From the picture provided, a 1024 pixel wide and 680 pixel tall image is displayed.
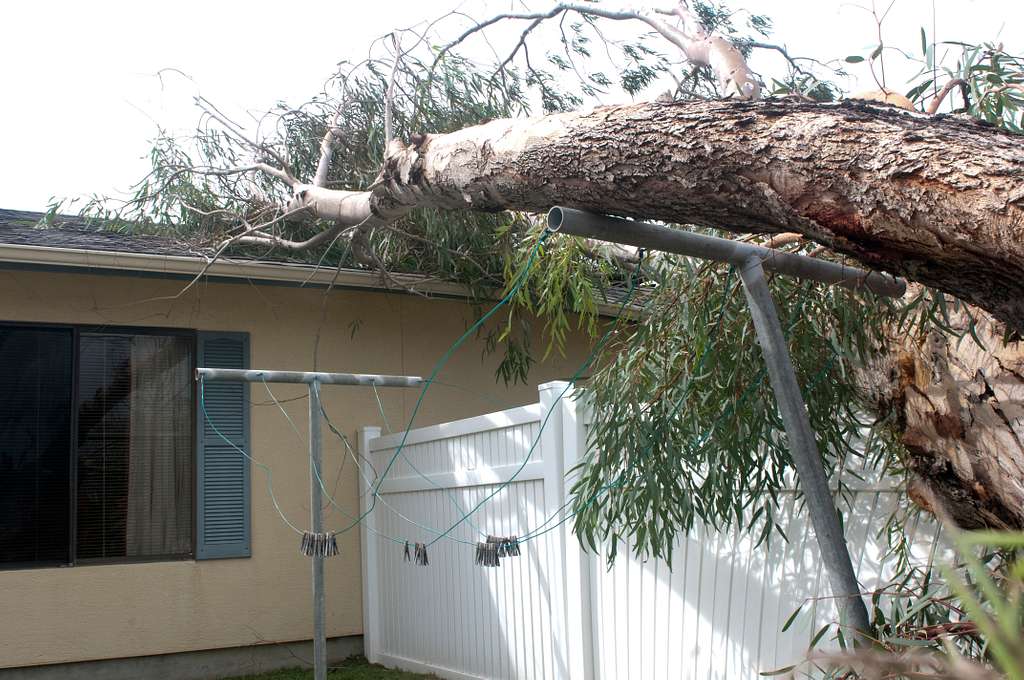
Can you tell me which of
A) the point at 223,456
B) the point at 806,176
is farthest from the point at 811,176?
the point at 223,456

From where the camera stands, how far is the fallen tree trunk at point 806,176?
1939mm

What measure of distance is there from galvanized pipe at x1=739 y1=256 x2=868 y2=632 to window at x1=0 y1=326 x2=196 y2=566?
6174 millimetres

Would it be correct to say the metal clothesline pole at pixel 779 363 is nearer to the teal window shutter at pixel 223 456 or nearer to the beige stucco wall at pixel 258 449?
the teal window shutter at pixel 223 456

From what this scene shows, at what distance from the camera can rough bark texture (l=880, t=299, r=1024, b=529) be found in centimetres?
298

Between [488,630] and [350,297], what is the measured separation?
3626mm

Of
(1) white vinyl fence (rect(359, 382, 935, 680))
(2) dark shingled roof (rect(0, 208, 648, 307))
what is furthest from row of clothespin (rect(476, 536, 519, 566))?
(2) dark shingled roof (rect(0, 208, 648, 307))

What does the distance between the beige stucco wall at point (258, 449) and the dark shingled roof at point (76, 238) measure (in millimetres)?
273

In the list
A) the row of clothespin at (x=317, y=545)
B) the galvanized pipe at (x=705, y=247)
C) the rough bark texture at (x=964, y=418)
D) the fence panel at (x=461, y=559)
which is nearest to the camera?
the galvanized pipe at (x=705, y=247)

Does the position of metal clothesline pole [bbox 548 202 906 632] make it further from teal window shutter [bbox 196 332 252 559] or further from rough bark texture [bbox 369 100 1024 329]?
teal window shutter [bbox 196 332 252 559]

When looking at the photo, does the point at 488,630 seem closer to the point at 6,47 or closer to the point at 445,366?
the point at 445,366

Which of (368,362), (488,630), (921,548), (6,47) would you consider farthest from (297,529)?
(6,47)

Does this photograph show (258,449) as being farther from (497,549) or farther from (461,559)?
(497,549)

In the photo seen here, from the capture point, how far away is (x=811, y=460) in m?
2.88

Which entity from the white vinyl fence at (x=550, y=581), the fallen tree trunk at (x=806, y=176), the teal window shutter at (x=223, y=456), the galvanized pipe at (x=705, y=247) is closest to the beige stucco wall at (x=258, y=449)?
the teal window shutter at (x=223, y=456)
